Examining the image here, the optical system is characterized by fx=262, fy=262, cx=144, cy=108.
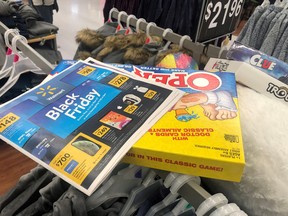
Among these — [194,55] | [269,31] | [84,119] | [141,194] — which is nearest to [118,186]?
[141,194]

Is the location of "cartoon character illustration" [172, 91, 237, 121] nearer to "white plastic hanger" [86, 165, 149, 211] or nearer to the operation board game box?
the operation board game box

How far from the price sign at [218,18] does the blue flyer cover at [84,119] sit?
53 cm

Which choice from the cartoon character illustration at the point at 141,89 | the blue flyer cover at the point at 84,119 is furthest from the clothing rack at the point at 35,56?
the cartoon character illustration at the point at 141,89

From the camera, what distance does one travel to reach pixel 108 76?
54cm

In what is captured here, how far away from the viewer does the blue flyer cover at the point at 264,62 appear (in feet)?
1.97

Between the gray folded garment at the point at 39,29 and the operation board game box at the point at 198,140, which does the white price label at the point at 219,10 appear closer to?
the operation board game box at the point at 198,140

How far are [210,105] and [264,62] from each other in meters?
0.26

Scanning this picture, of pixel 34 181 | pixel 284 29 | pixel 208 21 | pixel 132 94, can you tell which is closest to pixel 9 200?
pixel 34 181

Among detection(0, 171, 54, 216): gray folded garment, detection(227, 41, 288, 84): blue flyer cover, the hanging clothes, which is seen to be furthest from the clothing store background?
the hanging clothes

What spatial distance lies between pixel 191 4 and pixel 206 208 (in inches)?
58.4

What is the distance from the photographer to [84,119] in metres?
0.43

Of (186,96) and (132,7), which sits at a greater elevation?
(186,96)

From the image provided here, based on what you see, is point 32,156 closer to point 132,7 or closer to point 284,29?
point 284,29

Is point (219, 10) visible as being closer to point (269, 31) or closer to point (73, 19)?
point (269, 31)
